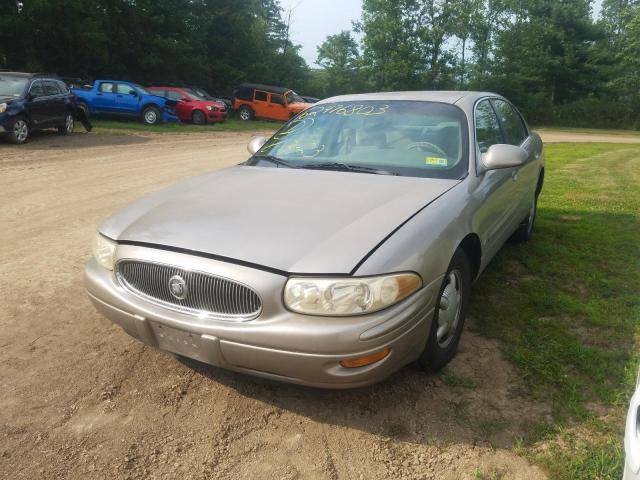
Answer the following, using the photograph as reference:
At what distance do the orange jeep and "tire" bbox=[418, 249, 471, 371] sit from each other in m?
24.8

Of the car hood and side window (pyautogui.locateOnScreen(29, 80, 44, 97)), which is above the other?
side window (pyautogui.locateOnScreen(29, 80, 44, 97))

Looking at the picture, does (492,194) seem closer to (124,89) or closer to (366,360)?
(366,360)

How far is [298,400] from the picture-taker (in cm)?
264

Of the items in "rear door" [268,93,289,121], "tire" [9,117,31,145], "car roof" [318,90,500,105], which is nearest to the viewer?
"car roof" [318,90,500,105]

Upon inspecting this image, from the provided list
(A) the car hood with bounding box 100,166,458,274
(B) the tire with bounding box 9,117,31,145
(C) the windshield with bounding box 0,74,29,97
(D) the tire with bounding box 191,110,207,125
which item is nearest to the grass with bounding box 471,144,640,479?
(A) the car hood with bounding box 100,166,458,274

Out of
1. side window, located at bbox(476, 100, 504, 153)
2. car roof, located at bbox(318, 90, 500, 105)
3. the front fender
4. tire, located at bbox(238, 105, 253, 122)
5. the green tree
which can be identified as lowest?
the front fender

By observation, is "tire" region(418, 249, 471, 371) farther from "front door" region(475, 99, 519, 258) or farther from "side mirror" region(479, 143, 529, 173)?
"side mirror" region(479, 143, 529, 173)

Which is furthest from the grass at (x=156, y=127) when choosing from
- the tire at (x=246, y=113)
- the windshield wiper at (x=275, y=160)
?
the windshield wiper at (x=275, y=160)

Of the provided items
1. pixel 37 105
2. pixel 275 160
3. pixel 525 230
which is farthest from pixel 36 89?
pixel 525 230

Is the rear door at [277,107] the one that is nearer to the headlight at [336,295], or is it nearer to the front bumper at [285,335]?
the front bumper at [285,335]

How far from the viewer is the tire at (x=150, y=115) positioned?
19391 millimetres

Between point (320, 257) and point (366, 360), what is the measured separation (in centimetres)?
48

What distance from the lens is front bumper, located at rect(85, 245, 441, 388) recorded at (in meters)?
2.16

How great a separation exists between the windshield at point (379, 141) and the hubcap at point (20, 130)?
33.0ft
